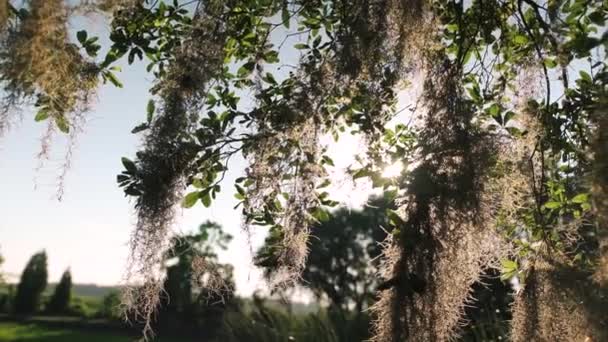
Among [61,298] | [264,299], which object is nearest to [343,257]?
[61,298]

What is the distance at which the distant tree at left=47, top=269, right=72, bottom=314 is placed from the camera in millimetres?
21000

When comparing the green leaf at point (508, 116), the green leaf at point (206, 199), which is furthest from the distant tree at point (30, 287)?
the green leaf at point (508, 116)

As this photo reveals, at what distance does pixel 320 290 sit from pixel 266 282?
24688 millimetres

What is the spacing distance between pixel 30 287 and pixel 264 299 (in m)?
20.2

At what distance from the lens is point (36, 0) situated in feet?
5.45

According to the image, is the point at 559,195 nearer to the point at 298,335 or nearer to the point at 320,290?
the point at 298,335

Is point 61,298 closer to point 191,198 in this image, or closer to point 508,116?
point 191,198

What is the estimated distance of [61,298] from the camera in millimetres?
21156

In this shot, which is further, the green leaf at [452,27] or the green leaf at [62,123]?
the green leaf at [452,27]

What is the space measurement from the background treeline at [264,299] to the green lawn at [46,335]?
0.85m

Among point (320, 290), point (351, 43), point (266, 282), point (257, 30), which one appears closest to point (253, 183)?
point (266, 282)

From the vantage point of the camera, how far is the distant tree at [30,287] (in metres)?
20.8

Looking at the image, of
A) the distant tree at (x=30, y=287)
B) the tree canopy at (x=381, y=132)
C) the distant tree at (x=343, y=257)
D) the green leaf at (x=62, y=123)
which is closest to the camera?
the tree canopy at (x=381, y=132)

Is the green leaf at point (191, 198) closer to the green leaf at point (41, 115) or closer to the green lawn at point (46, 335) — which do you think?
the green leaf at point (41, 115)
